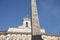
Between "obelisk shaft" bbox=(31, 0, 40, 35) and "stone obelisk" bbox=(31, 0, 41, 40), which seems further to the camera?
"obelisk shaft" bbox=(31, 0, 40, 35)

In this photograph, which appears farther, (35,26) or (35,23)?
(35,23)

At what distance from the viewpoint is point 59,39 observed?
1524 inches

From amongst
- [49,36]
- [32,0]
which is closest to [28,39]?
[49,36]

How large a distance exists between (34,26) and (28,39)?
2505 cm

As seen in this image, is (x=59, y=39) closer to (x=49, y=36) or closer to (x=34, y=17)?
(x=49, y=36)

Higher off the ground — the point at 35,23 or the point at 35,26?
the point at 35,23

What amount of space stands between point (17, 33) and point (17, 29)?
178 inches

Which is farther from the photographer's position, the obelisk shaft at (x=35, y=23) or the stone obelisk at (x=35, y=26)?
the obelisk shaft at (x=35, y=23)

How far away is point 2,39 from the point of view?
37219mm

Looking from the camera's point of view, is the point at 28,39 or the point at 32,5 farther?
the point at 28,39

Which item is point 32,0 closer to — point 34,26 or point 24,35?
point 34,26

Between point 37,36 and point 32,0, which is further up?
point 32,0

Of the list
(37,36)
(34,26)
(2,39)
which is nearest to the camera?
(37,36)

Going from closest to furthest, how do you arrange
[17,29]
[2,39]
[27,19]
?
[2,39] < [17,29] < [27,19]
